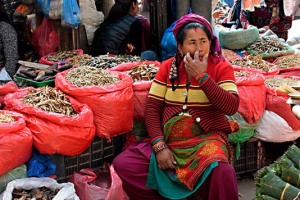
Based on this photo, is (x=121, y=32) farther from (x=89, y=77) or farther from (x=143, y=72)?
(x=89, y=77)

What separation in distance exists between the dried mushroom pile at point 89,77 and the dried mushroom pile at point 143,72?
0.23 m

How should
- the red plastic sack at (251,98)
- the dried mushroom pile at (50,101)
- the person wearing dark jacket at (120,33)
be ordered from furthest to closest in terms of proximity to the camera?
the person wearing dark jacket at (120,33) < the red plastic sack at (251,98) < the dried mushroom pile at (50,101)

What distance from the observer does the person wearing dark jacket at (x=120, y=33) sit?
5754 mm

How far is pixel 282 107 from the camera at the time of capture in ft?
13.8

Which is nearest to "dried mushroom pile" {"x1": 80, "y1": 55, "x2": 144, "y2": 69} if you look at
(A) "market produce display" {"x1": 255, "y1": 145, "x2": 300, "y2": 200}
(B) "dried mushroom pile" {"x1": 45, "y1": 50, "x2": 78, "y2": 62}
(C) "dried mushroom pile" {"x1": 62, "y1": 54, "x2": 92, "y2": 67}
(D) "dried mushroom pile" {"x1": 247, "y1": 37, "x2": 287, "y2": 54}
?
(C) "dried mushroom pile" {"x1": 62, "y1": 54, "x2": 92, "y2": 67}

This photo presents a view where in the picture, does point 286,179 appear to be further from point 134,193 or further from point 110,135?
point 110,135

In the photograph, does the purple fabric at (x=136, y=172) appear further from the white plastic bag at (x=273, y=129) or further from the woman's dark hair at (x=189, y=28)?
the white plastic bag at (x=273, y=129)

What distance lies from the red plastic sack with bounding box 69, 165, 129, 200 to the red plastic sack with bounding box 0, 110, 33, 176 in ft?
1.43

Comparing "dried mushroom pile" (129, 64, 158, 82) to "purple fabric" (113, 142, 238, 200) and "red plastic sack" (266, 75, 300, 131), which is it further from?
"red plastic sack" (266, 75, 300, 131)

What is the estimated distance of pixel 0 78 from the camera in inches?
189

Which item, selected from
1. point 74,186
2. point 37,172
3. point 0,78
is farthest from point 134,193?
point 0,78

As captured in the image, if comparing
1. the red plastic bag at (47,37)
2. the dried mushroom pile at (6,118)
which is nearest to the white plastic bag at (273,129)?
the dried mushroom pile at (6,118)

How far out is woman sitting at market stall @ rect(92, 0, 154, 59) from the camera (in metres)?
5.75

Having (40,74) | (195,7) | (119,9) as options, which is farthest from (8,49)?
(195,7)
